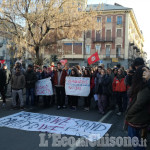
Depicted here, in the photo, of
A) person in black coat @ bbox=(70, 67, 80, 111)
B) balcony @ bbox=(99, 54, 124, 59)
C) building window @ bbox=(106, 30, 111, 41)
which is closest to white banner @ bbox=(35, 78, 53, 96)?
person in black coat @ bbox=(70, 67, 80, 111)

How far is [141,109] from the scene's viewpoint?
2.81 meters

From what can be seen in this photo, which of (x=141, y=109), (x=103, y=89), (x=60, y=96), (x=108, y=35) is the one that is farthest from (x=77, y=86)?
(x=108, y=35)

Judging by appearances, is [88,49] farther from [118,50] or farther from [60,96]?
[60,96]

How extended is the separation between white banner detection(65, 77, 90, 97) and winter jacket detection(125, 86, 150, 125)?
15.6 ft

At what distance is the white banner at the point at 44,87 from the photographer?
26.8 feet

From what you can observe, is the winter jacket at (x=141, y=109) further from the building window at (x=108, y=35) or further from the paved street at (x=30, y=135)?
the building window at (x=108, y=35)

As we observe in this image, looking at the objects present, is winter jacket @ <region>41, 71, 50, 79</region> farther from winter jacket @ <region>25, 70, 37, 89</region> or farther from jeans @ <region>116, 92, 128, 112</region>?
jeans @ <region>116, 92, 128, 112</region>

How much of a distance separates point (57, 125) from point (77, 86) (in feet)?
8.87

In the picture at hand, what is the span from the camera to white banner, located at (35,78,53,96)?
817 cm

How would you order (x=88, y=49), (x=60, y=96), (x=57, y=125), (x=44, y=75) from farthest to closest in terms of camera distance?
1. (x=88, y=49)
2. (x=44, y=75)
3. (x=60, y=96)
4. (x=57, y=125)

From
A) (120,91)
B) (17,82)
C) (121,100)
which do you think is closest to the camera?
(120,91)

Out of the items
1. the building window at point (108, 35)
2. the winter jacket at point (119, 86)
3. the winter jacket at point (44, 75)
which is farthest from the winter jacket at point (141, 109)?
the building window at point (108, 35)

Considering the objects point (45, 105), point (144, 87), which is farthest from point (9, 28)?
point (144, 87)

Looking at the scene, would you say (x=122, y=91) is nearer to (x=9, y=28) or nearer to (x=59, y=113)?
(x=59, y=113)
